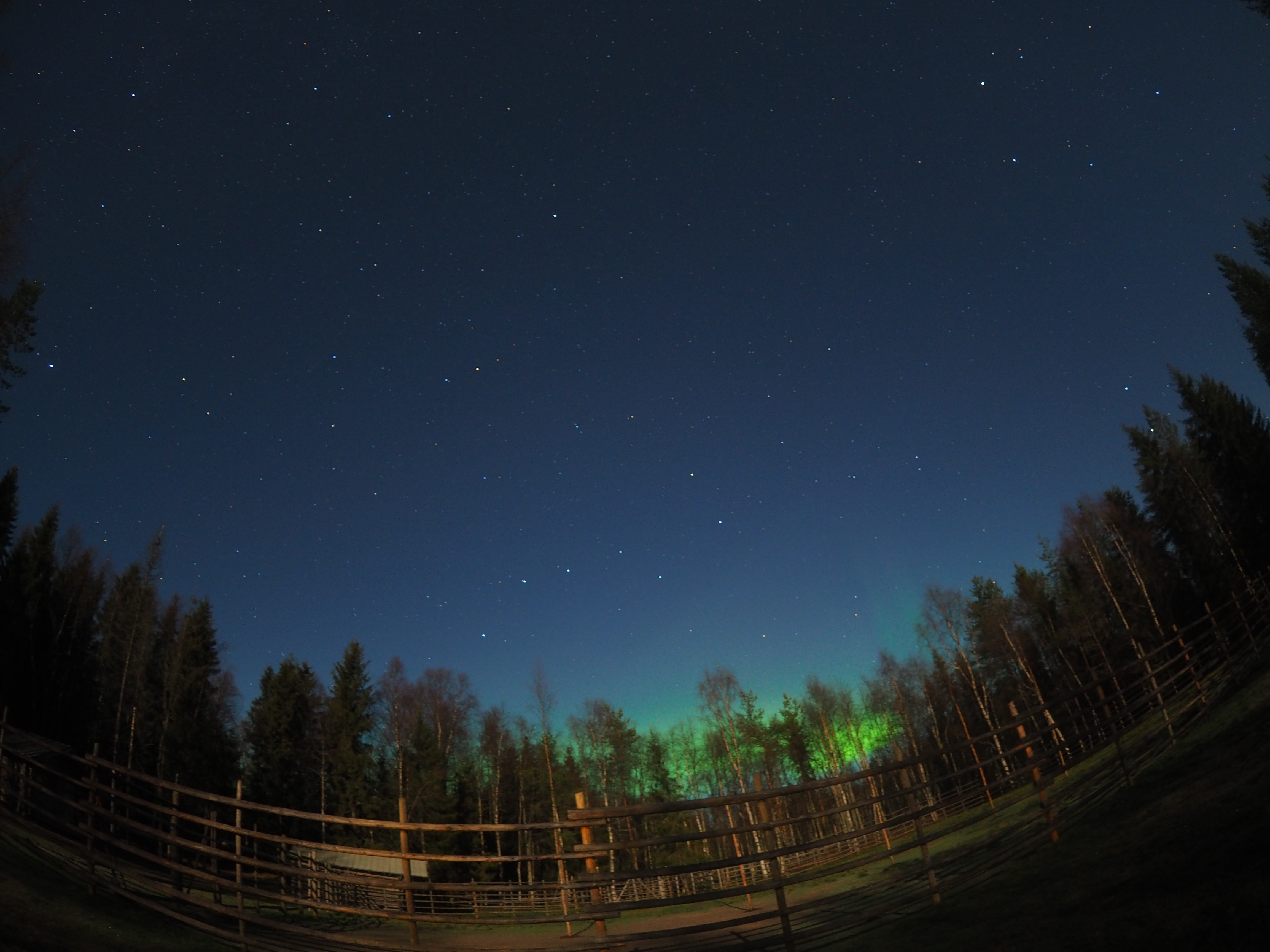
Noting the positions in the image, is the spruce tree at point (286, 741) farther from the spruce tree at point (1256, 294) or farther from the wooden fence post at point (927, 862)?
the spruce tree at point (1256, 294)

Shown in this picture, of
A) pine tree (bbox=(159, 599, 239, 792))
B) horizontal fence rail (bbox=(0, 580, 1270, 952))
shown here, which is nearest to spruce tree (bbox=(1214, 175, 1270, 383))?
horizontal fence rail (bbox=(0, 580, 1270, 952))

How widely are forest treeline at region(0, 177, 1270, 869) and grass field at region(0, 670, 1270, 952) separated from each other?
21.8 m

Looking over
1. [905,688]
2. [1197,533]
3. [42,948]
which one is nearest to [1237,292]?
[1197,533]

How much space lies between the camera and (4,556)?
2861cm

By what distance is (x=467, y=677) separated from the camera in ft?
128

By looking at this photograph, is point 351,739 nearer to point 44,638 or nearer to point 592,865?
point 44,638

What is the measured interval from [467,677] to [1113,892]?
3802cm

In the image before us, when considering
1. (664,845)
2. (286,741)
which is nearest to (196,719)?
(286,741)

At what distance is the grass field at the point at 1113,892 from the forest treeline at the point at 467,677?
2181cm

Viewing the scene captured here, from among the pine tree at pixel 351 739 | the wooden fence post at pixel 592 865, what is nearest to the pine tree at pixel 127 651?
the pine tree at pixel 351 739

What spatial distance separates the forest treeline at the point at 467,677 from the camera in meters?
28.8

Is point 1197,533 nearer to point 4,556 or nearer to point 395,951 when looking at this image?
point 395,951

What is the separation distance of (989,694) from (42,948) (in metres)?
47.0

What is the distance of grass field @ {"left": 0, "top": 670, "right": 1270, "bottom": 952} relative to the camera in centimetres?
408
